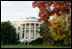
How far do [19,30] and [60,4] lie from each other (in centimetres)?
4703

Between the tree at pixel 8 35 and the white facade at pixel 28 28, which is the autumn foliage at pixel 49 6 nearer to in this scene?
the tree at pixel 8 35

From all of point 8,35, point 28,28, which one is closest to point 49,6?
point 8,35

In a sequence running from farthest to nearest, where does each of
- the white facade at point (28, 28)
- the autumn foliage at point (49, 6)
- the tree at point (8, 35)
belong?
the white facade at point (28, 28)
the tree at point (8, 35)
the autumn foliage at point (49, 6)

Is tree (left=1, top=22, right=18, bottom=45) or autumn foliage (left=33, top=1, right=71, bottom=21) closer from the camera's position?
autumn foliage (left=33, top=1, right=71, bottom=21)

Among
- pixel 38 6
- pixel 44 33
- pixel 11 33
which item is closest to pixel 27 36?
pixel 11 33

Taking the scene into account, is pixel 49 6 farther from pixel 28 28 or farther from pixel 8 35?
pixel 28 28

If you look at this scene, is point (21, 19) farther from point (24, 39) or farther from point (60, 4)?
point (60, 4)

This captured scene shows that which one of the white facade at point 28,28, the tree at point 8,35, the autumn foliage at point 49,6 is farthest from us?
the white facade at point 28,28

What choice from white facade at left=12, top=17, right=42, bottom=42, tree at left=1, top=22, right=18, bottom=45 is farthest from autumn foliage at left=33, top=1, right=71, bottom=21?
white facade at left=12, top=17, right=42, bottom=42

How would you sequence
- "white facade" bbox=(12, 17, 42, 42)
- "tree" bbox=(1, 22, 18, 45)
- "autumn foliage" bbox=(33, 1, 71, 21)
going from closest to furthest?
"autumn foliage" bbox=(33, 1, 71, 21), "tree" bbox=(1, 22, 18, 45), "white facade" bbox=(12, 17, 42, 42)

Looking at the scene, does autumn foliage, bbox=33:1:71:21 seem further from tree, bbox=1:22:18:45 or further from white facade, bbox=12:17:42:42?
white facade, bbox=12:17:42:42

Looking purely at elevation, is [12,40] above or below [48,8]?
below

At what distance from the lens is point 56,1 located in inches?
365

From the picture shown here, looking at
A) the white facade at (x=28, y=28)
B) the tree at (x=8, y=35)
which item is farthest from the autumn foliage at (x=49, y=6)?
the white facade at (x=28, y=28)
